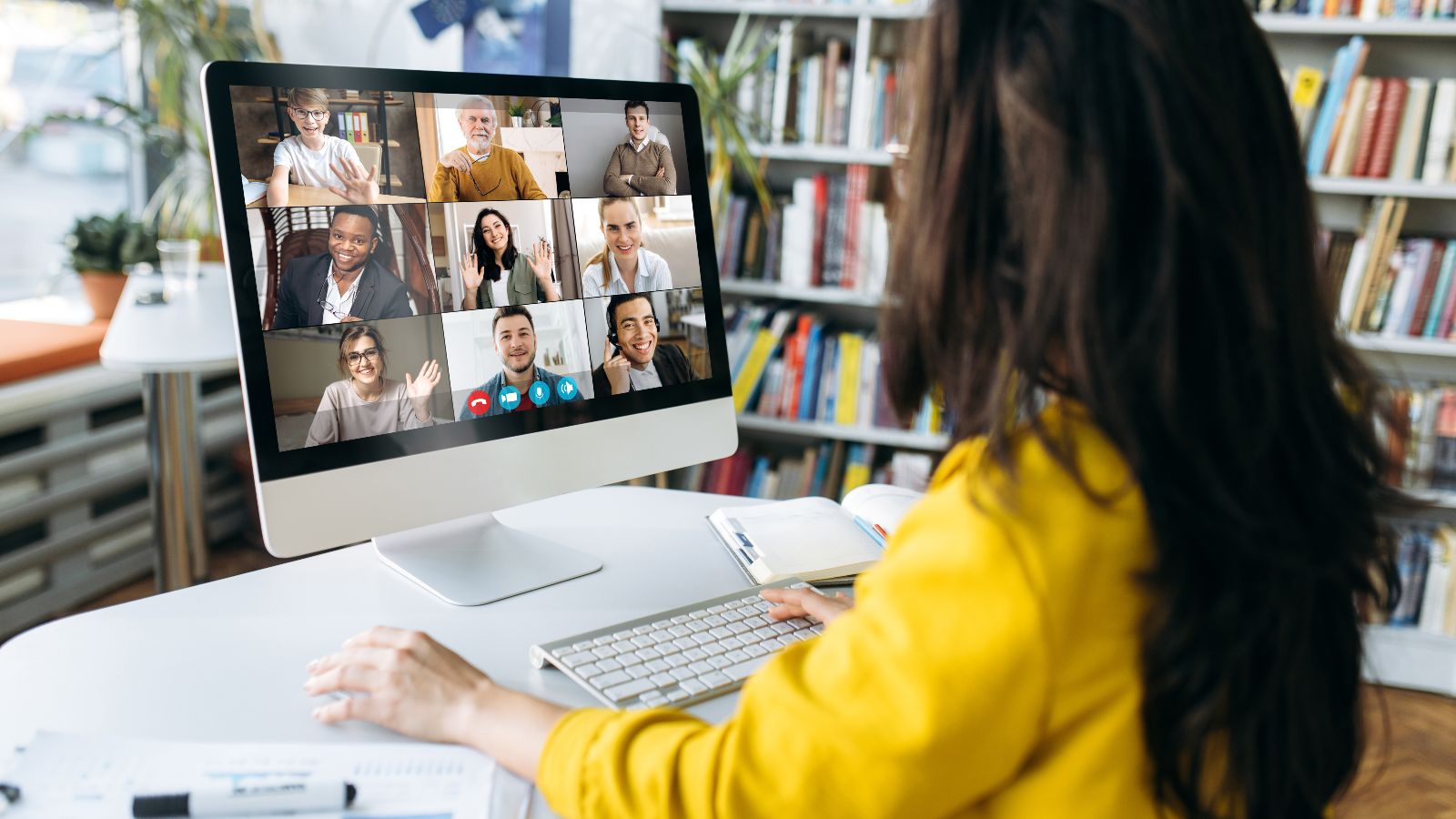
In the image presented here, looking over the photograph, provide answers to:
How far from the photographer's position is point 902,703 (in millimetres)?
552

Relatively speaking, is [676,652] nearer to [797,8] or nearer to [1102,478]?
[1102,478]

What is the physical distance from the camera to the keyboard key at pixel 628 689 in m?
0.83

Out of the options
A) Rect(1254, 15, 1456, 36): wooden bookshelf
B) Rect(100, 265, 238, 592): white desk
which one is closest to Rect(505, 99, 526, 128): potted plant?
Rect(100, 265, 238, 592): white desk

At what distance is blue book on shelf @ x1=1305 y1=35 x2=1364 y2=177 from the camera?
242cm

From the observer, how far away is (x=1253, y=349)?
0.56 metres

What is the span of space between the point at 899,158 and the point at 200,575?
1853 millimetres

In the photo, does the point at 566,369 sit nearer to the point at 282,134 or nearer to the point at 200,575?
the point at 282,134

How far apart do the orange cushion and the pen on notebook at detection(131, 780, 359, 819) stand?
2.11 metres

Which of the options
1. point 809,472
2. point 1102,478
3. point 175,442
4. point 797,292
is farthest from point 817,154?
point 1102,478

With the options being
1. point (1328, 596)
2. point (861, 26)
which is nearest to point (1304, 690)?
point (1328, 596)

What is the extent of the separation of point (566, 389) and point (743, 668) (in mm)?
349

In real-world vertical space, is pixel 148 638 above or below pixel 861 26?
below

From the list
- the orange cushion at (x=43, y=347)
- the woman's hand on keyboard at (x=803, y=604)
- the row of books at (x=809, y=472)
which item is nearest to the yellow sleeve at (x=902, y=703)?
the woman's hand on keyboard at (x=803, y=604)

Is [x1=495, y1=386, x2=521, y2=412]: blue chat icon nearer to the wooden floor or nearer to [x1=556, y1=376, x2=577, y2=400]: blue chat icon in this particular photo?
[x1=556, y1=376, x2=577, y2=400]: blue chat icon
